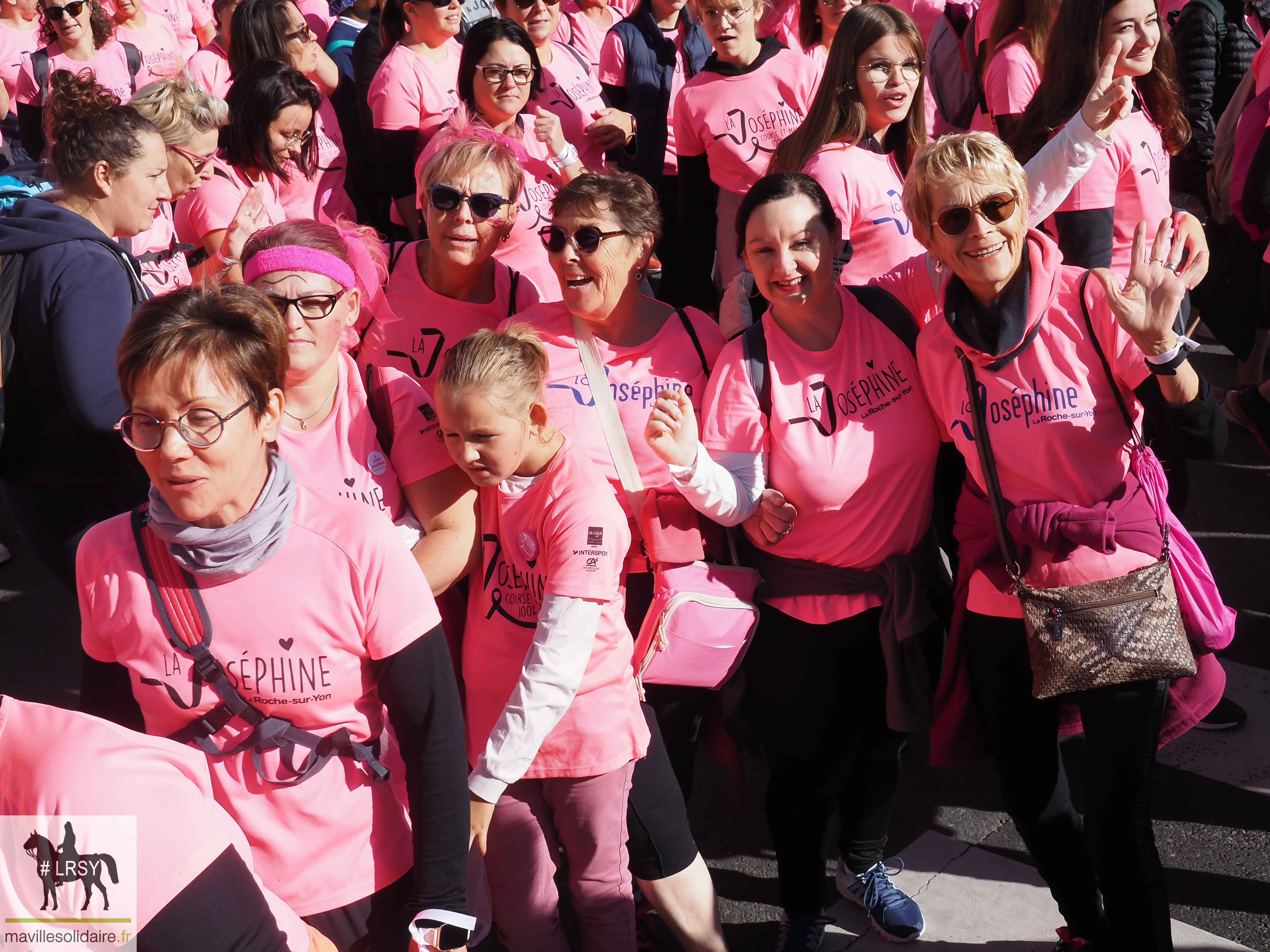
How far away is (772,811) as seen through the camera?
3094 mm

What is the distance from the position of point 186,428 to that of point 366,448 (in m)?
0.76

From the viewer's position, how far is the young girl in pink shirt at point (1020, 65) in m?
4.41

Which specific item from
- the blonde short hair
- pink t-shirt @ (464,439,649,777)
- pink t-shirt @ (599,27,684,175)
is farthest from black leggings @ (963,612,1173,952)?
pink t-shirt @ (599,27,684,175)

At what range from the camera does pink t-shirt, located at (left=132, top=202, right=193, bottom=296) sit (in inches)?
173

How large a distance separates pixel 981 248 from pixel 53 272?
7.75 ft

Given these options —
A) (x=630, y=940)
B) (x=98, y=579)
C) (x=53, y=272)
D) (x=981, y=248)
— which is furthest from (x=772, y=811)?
(x=53, y=272)

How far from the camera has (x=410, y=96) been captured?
532 cm

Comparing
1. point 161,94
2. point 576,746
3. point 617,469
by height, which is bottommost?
point 576,746

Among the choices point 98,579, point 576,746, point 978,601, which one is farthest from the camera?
point 978,601

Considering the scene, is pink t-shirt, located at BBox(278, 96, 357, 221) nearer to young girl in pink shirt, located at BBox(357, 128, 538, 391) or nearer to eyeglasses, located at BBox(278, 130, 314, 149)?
eyeglasses, located at BBox(278, 130, 314, 149)

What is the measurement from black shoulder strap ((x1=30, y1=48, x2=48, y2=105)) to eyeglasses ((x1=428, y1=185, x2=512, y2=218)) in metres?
4.53

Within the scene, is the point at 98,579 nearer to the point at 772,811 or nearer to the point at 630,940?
the point at 630,940

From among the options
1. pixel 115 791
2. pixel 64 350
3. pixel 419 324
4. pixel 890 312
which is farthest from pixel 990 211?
pixel 64 350

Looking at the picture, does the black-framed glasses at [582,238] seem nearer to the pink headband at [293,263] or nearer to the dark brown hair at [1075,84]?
the pink headband at [293,263]
